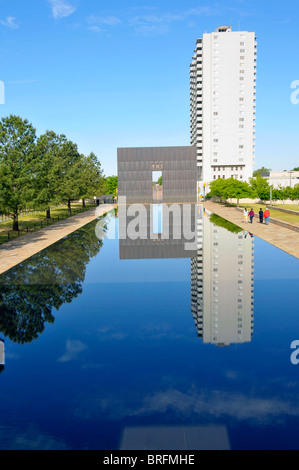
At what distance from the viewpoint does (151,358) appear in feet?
30.1

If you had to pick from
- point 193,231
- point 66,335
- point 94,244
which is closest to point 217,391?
point 66,335

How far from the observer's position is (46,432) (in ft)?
21.7

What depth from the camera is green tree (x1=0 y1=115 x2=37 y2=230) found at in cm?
2855

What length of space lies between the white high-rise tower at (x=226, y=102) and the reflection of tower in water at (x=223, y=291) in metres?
92.2

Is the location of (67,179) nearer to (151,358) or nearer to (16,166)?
(16,166)

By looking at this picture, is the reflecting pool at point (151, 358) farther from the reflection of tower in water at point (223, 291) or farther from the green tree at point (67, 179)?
the green tree at point (67, 179)

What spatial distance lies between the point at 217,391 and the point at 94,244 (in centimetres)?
2067

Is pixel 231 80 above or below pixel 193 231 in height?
above

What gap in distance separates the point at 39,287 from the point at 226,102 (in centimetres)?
10917

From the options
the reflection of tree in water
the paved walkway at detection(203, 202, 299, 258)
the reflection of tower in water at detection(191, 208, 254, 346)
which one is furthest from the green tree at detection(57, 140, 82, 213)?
the reflection of tower in water at detection(191, 208, 254, 346)

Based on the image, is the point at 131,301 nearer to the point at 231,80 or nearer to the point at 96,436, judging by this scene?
the point at 96,436

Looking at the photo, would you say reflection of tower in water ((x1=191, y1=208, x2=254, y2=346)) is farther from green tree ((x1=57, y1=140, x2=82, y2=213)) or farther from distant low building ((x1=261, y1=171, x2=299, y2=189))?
distant low building ((x1=261, y1=171, x2=299, y2=189))

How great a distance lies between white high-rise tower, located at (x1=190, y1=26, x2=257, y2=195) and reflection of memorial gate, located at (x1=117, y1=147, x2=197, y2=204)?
105ft
